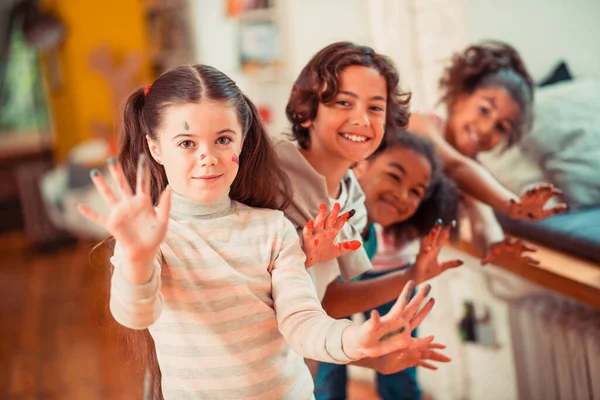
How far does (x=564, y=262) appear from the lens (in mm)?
1420

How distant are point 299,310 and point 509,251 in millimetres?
613

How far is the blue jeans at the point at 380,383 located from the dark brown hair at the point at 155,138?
1.45 ft

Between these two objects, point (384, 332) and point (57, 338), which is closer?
point (384, 332)

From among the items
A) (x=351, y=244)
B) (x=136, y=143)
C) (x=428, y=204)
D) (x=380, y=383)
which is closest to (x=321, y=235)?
(x=351, y=244)

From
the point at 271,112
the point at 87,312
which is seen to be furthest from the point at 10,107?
the point at 271,112

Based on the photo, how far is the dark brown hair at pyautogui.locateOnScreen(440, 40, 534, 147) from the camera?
53.0 inches

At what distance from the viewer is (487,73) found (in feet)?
4.42

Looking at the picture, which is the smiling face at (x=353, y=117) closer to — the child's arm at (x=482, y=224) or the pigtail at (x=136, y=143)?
the pigtail at (x=136, y=143)

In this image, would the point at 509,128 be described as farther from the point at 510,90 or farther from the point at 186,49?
the point at 186,49

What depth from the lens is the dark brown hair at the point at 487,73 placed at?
53.0 inches

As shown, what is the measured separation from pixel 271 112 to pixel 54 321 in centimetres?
159

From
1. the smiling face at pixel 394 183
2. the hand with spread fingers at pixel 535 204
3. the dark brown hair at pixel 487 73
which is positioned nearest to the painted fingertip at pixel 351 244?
the smiling face at pixel 394 183

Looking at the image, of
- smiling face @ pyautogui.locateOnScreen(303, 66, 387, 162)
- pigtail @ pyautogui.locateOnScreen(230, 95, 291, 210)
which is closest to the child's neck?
smiling face @ pyautogui.locateOnScreen(303, 66, 387, 162)

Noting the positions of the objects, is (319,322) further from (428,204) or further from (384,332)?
(428,204)
